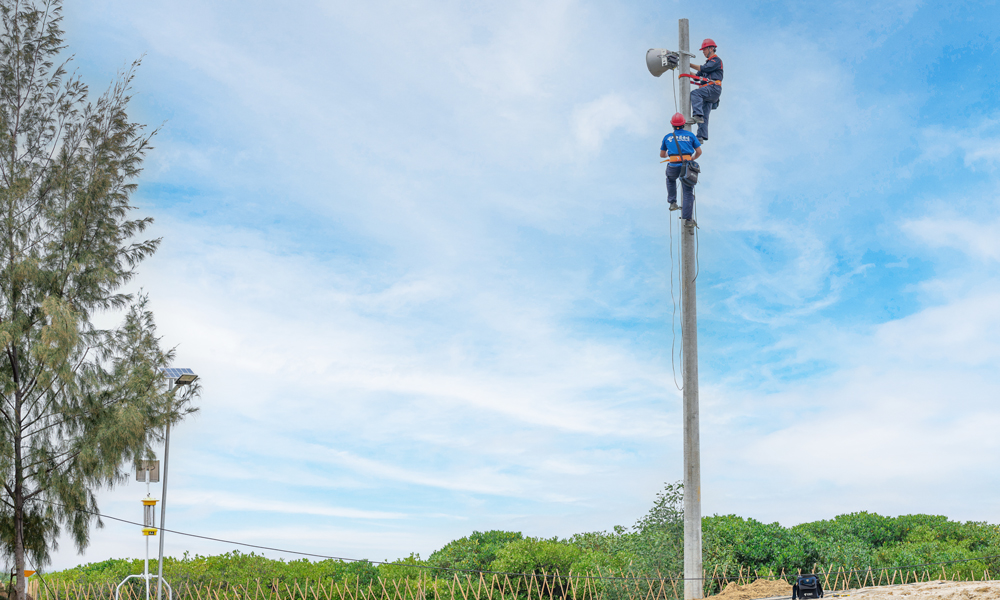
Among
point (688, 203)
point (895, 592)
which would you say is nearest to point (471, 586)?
point (895, 592)

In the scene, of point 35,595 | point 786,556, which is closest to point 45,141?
point 35,595

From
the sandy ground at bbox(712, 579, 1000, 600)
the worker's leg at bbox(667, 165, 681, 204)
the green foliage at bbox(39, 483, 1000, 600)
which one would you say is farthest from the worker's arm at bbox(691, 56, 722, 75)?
the sandy ground at bbox(712, 579, 1000, 600)

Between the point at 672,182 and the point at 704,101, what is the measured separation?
143 cm

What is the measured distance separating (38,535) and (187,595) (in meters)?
5.71

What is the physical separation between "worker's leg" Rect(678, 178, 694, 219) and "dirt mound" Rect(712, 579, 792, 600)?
5785 mm

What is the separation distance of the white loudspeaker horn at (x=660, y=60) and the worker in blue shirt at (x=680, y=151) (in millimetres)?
1009

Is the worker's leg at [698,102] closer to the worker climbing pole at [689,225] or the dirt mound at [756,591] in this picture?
the worker climbing pole at [689,225]

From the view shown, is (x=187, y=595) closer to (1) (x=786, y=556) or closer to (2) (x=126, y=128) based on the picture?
(2) (x=126, y=128)

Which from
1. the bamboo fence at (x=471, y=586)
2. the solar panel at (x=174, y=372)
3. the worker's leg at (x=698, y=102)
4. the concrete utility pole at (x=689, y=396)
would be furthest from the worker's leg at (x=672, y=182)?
the solar panel at (x=174, y=372)

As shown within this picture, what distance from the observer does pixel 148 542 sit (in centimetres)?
1503

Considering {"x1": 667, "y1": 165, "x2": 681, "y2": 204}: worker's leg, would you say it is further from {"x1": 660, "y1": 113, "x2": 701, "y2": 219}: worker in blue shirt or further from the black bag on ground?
the black bag on ground

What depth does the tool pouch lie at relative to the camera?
38.2ft

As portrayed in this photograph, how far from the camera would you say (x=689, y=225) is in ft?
39.2

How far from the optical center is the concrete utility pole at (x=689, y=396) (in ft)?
36.0
